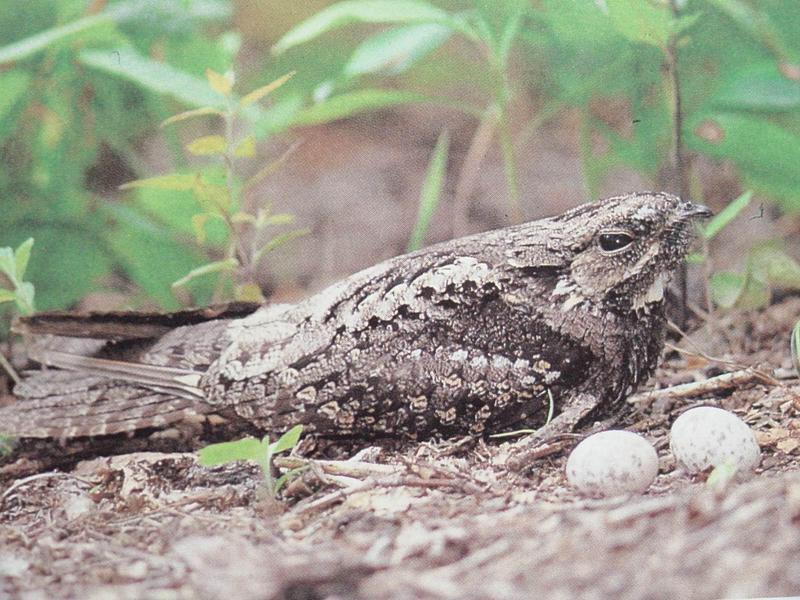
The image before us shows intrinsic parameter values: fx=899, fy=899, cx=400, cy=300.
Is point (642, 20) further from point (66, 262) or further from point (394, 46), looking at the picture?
point (66, 262)

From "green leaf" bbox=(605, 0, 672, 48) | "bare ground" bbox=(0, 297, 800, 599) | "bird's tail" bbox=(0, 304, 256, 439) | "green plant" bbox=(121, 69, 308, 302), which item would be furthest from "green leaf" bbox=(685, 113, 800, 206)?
"bird's tail" bbox=(0, 304, 256, 439)

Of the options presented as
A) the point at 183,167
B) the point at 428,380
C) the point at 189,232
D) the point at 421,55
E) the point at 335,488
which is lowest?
the point at 335,488

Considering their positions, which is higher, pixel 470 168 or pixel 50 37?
pixel 50 37

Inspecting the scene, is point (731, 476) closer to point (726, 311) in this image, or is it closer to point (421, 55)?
point (726, 311)

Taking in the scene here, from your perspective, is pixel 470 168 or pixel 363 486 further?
pixel 470 168

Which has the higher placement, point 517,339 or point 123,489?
point 517,339

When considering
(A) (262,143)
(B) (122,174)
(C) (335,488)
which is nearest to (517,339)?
(C) (335,488)

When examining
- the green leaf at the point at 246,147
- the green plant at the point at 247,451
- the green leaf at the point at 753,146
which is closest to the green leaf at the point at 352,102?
the green leaf at the point at 246,147

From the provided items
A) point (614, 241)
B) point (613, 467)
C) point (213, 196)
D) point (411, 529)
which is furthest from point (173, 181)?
point (613, 467)
